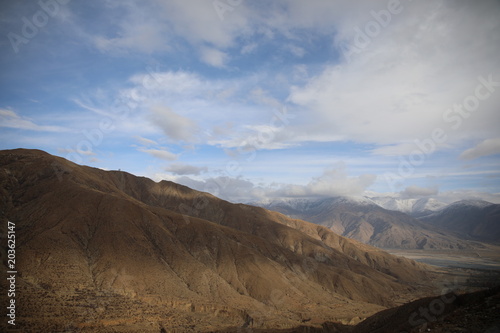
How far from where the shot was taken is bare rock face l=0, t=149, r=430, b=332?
47625 mm

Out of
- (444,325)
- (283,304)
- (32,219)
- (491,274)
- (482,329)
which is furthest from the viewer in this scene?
(491,274)

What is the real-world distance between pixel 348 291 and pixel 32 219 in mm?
94231

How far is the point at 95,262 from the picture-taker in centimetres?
6194

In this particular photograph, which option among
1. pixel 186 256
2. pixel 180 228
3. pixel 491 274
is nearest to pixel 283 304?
pixel 186 256

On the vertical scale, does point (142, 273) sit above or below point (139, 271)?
below

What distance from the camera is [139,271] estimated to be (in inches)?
2518

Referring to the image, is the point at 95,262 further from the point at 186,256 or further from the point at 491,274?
the point at 491,274

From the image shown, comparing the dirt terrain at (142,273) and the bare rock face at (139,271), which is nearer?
the dirt terrain at (142,273)

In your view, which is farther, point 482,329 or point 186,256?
point 186,256

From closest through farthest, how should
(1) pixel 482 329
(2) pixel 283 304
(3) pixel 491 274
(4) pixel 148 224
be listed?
(1) pixel 482 329 → (2) pixel 283 304 → (4) pixel 148 224 → (3) pixel 491 274

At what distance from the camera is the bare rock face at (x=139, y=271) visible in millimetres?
47625

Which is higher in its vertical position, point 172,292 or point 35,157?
point 35,157

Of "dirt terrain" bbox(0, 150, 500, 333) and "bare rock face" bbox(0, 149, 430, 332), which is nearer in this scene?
"dirt terrain" bbox(0, 150, 500, 333)

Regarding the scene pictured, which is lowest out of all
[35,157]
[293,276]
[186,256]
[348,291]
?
[348,291]
